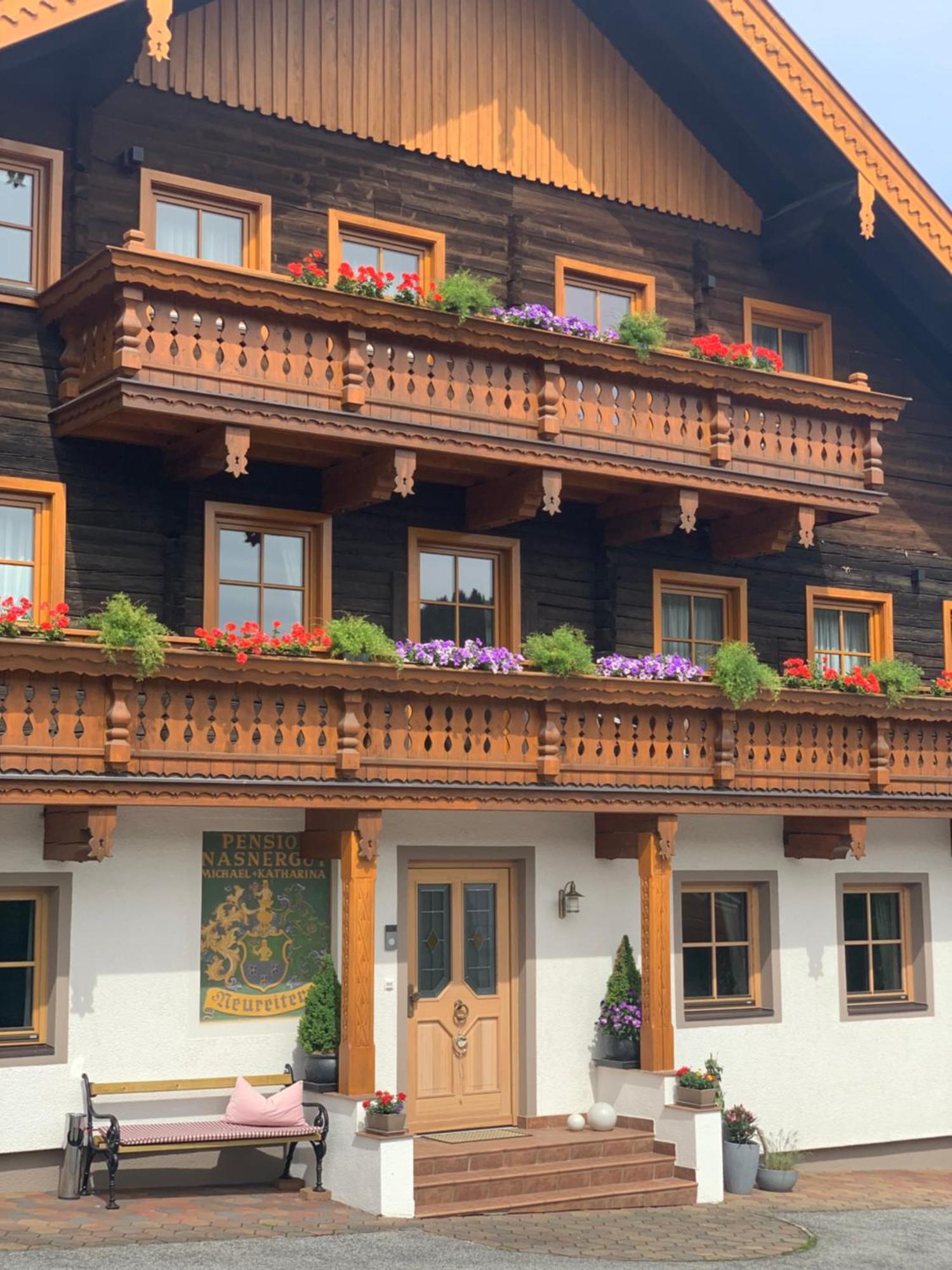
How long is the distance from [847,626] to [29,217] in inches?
450

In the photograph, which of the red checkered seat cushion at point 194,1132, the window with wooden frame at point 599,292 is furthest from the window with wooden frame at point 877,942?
the red checkered seat cushion at point 194,1132

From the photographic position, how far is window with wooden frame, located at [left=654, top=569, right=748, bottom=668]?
20766mm

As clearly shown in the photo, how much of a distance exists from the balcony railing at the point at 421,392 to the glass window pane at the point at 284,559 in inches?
35.9

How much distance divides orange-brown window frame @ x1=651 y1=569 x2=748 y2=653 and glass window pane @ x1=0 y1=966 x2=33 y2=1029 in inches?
334

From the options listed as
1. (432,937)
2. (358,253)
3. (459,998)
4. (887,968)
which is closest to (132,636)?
(432,937)

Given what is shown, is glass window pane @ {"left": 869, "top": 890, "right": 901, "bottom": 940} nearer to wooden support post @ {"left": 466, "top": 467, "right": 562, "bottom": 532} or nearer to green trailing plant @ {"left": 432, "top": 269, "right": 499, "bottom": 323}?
wooden support post @ {"left": 466, "top": 467, "right": 562, "bottom": 532}

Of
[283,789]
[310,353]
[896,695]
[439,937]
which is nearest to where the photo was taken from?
[283,789]

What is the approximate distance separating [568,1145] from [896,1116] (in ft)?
17.7

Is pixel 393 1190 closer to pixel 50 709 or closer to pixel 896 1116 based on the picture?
pixel 50 709

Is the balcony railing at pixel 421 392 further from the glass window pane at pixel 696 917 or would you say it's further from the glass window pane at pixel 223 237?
the glass window pane at pixel 696 917

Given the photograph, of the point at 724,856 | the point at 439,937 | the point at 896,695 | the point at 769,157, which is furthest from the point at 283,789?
the point at 769,157

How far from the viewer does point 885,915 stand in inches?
831

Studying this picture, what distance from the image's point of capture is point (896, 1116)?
2019 cm

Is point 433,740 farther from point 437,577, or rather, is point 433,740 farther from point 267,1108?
point 267,1108
